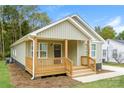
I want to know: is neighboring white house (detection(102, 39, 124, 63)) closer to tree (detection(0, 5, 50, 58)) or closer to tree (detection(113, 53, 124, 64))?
tree (detection(113, 53, 124, 64))

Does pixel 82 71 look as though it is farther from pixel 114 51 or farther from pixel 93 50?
pixel 114 51

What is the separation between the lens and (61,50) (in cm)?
1620

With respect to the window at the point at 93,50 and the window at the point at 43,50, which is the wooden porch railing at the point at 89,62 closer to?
the window at the point at 93,50

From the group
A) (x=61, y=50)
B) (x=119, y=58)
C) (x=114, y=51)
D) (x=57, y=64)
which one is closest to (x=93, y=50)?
(x=61, y=50)

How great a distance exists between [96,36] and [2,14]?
23037 millimetres

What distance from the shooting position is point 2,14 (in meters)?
36.0

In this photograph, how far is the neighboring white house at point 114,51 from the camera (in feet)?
89.1

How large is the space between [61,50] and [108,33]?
41051mm

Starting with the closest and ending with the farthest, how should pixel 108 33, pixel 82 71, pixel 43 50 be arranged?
pixel 82 71 < pixel 43 50 < pixel 108 33

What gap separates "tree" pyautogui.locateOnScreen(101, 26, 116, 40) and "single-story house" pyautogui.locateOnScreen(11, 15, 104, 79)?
1442 inches

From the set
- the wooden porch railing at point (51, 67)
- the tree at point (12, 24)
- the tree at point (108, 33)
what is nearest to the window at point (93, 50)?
Answer: the wooden porch railing at point (51, 67)

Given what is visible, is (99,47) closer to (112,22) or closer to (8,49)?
(8,49)
